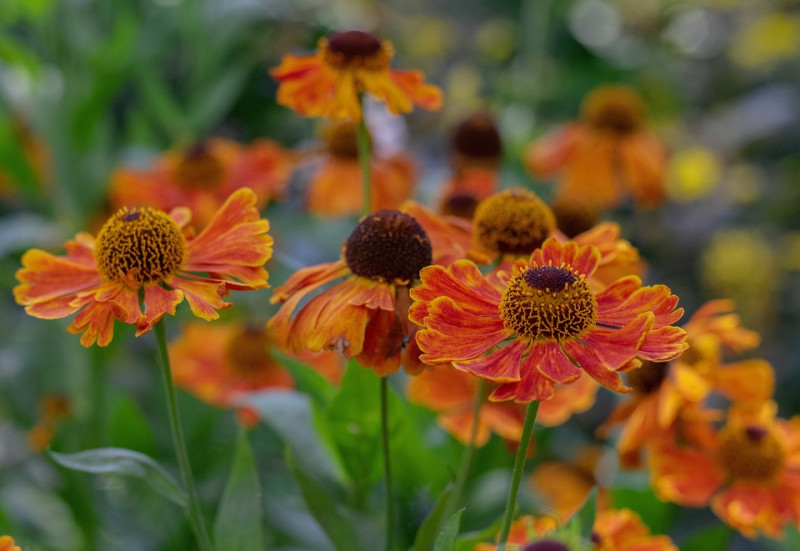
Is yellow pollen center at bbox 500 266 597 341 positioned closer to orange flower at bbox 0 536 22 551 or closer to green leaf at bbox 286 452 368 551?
green leaf at bbox 286 452 368 551

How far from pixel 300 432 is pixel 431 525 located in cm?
23

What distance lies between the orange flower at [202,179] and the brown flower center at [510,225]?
1.73ft

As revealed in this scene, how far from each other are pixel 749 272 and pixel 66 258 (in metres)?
1.69

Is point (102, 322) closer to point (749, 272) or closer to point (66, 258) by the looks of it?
point (66, 258)

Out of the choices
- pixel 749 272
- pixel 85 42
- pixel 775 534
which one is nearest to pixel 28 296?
pixel 775 534

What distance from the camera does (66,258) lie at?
0.74 m

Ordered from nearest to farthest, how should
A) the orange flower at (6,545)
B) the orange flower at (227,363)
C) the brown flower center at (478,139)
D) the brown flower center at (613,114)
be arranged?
the orange flower at (6,545)
the orange flower at (227,363)
the brown flower center at (478,139)
the brown flower center at (613,114)

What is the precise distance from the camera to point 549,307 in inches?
23.6

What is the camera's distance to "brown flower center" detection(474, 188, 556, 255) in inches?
30.4

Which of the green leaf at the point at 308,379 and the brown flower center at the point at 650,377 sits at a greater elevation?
the green leaf at the point at 308,379

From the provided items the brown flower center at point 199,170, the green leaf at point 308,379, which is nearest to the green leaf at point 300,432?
the green leaf at point 308,379

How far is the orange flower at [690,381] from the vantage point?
0.89m

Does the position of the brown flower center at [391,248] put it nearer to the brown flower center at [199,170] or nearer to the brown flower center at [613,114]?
the brown flower center at [199,170]

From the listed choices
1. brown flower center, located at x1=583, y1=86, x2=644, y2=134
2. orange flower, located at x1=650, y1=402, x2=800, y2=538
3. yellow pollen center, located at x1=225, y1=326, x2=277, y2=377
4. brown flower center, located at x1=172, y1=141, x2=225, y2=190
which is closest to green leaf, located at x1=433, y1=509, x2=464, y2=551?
orange flower, located at x1=650, y1=402, x2=800, y2=538
